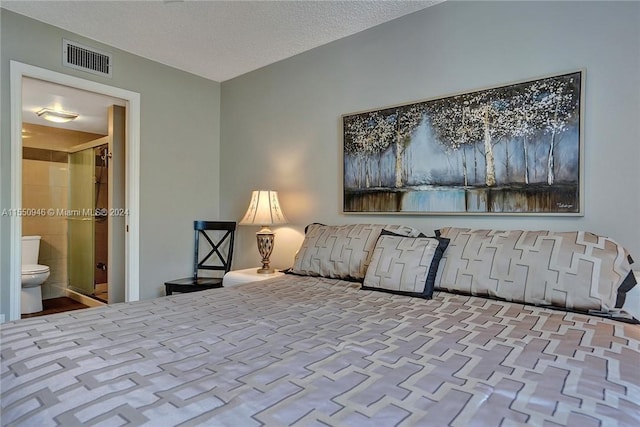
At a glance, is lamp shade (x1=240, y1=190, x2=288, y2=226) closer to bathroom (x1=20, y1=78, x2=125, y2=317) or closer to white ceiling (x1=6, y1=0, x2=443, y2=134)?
white ceiling (x1=6, y1=0, x2=443, y2=134)

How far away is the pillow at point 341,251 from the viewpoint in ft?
7.25

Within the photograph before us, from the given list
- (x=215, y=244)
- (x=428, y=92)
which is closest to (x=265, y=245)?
(x=215, y=244)

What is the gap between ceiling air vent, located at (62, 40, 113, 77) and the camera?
2.76 m

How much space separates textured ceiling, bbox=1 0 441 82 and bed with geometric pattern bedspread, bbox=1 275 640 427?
2.02 metres

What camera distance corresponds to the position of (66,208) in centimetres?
462

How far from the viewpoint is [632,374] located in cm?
89

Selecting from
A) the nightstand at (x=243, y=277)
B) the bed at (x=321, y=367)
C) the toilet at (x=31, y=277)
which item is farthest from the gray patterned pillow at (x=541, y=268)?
the toilet at (x=31, y=277)

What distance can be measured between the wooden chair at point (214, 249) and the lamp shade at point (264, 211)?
0.68 metres

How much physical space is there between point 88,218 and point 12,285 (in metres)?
2.07

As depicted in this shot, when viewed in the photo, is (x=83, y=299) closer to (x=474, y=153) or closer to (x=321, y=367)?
(x=321, y=367)

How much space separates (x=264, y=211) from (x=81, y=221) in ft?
9.77

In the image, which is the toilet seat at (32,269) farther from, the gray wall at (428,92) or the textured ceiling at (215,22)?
the textured ceiling at (215,22)

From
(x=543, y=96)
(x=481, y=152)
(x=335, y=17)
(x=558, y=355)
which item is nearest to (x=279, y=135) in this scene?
(x=335, y=17)
